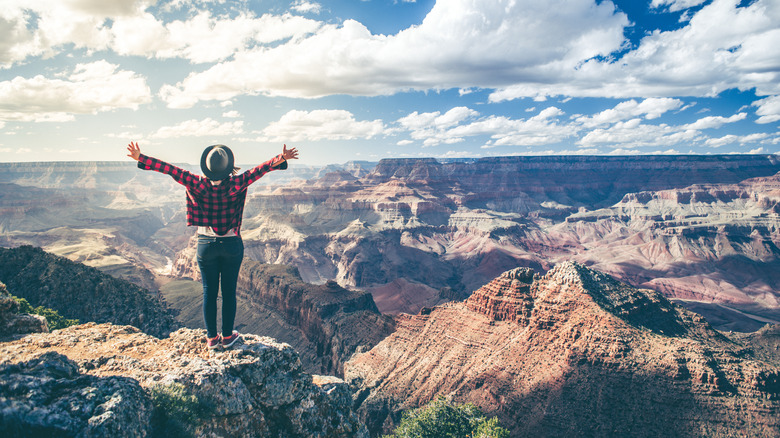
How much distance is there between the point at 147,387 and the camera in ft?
28.6

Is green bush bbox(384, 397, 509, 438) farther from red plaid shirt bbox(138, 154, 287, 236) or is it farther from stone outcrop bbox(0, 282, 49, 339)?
red plaid shirt bbox(138, 154, 287, 236)

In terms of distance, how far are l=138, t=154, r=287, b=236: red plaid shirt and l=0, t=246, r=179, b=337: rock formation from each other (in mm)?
34855

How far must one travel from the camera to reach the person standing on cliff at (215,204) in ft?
31.6

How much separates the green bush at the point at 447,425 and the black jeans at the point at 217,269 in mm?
16204

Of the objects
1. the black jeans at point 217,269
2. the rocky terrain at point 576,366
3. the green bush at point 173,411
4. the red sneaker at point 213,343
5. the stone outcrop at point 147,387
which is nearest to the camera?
the stone outcrop at point 147,387

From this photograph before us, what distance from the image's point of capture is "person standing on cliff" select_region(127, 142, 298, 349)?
9625 millimetres

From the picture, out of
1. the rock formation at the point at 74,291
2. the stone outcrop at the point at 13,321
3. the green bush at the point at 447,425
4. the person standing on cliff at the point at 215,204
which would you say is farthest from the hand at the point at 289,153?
the rock formation at the point at 74,291

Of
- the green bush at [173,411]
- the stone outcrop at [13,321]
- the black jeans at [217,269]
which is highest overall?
the black jeans at [217,269]

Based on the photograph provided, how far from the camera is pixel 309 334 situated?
175ft

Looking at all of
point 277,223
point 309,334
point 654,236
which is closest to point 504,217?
point 654,236

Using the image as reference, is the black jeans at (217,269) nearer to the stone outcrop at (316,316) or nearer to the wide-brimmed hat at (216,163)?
the wide-brimmed hat at (216,163)

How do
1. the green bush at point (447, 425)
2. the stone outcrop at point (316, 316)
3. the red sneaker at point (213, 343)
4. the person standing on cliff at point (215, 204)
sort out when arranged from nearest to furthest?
the person standing on cliff at point (215, 204), the red sneaker at point (213, 343), the green bush at point (447, 425), the stone outcrop at point (316, 316)

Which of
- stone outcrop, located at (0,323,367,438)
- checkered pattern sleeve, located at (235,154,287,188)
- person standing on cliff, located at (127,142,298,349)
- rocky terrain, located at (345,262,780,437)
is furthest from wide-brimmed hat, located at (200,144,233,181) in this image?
rocky terrain, located at (345,262,780,437)

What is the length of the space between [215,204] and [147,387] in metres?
4.47
